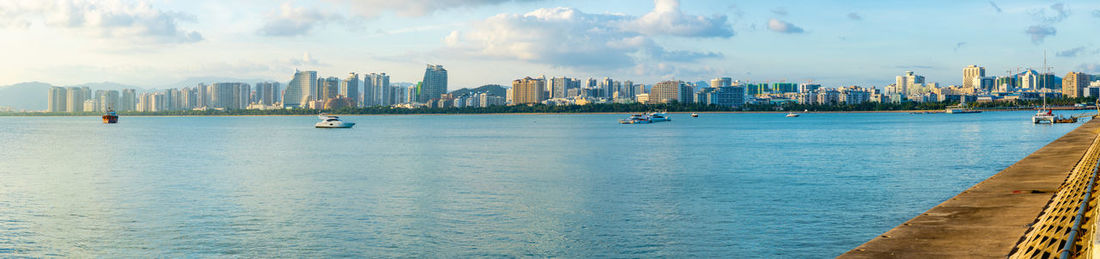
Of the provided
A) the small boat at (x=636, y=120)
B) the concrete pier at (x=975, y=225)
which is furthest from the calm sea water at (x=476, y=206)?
Answer: the small boat at (x=636, y=120)

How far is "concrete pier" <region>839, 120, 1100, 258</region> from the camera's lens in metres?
11.6

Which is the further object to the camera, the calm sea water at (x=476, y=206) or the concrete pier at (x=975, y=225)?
the calm sea water at (x=476, y=206)

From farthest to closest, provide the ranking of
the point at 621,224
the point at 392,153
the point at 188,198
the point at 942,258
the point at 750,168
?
the point at 392,153, the point at 750,168, the point at 188,198, the point at 621,224, the point at 942,258

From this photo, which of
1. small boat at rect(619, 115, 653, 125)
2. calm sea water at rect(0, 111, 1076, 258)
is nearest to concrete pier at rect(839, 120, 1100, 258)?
calm sea water at rect(0, 111, 1076, 258)

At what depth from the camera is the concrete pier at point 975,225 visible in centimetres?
1156

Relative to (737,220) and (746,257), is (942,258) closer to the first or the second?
(746,257)

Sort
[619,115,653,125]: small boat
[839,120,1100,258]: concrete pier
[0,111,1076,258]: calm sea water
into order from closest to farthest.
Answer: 1. [839,120,1100,258]: concrete pier
2. [0,111,1076,258]: calm sea water
3. [619,115,653,125]: small boat

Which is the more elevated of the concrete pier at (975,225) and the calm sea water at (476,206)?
the concrete pier at (975,225)

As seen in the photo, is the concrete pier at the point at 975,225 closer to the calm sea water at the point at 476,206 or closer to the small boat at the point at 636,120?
the calm sea water at the point at 476,206

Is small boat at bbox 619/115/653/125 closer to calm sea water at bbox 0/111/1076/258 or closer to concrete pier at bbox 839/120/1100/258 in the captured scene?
calm sea water at bbox 0/111/1076/258

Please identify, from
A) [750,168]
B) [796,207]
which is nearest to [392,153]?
[750,168]

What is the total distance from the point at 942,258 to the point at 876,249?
878 millimetres

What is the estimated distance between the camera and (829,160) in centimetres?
3984

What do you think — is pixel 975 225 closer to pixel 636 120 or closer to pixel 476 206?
pixel 476 206
